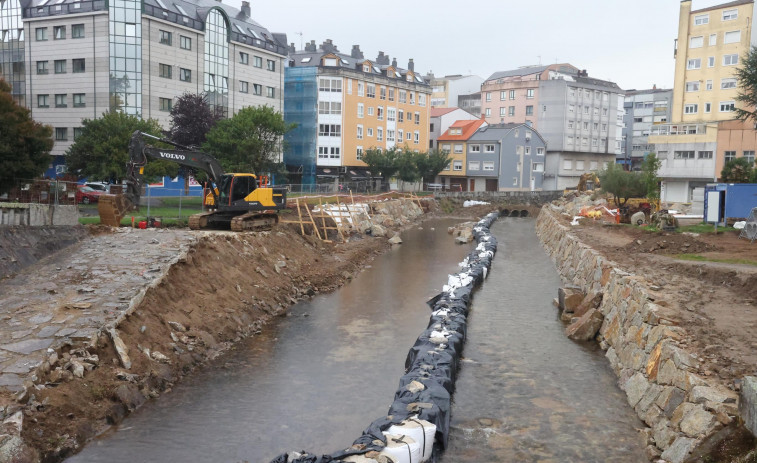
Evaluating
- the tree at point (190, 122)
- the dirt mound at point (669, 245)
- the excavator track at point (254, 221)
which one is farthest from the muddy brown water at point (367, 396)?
the tree at point (190, 122)

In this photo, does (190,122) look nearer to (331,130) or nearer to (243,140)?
(243,140)

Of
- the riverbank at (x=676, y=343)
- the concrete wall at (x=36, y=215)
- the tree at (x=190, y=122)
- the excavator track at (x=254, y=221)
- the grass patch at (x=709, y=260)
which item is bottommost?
the riverbank at (x=676, y=343)

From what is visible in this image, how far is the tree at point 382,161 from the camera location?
6391 centimetres

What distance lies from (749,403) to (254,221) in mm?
21356

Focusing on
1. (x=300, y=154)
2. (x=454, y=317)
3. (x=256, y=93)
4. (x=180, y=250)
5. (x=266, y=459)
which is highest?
(x=256, y=93)

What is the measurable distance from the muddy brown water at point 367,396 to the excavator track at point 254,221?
6034mm

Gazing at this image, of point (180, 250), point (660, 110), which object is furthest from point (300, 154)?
point (660, 110)

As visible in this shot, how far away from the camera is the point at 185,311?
1575 cm

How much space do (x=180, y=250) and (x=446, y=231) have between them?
31.3m

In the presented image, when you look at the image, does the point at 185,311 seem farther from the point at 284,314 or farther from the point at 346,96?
the point at 346,96

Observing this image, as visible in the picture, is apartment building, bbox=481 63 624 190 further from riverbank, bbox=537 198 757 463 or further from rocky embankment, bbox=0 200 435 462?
rocky embankment, bbox=0 200 435 462

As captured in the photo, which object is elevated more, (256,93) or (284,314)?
(256,93)

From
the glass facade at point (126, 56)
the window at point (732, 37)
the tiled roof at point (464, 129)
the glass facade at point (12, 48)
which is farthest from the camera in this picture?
the tiled roof at point (464, 129)

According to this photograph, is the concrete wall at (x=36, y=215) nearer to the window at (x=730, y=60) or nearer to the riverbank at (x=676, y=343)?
the riverbank at (x=676, y=343)
